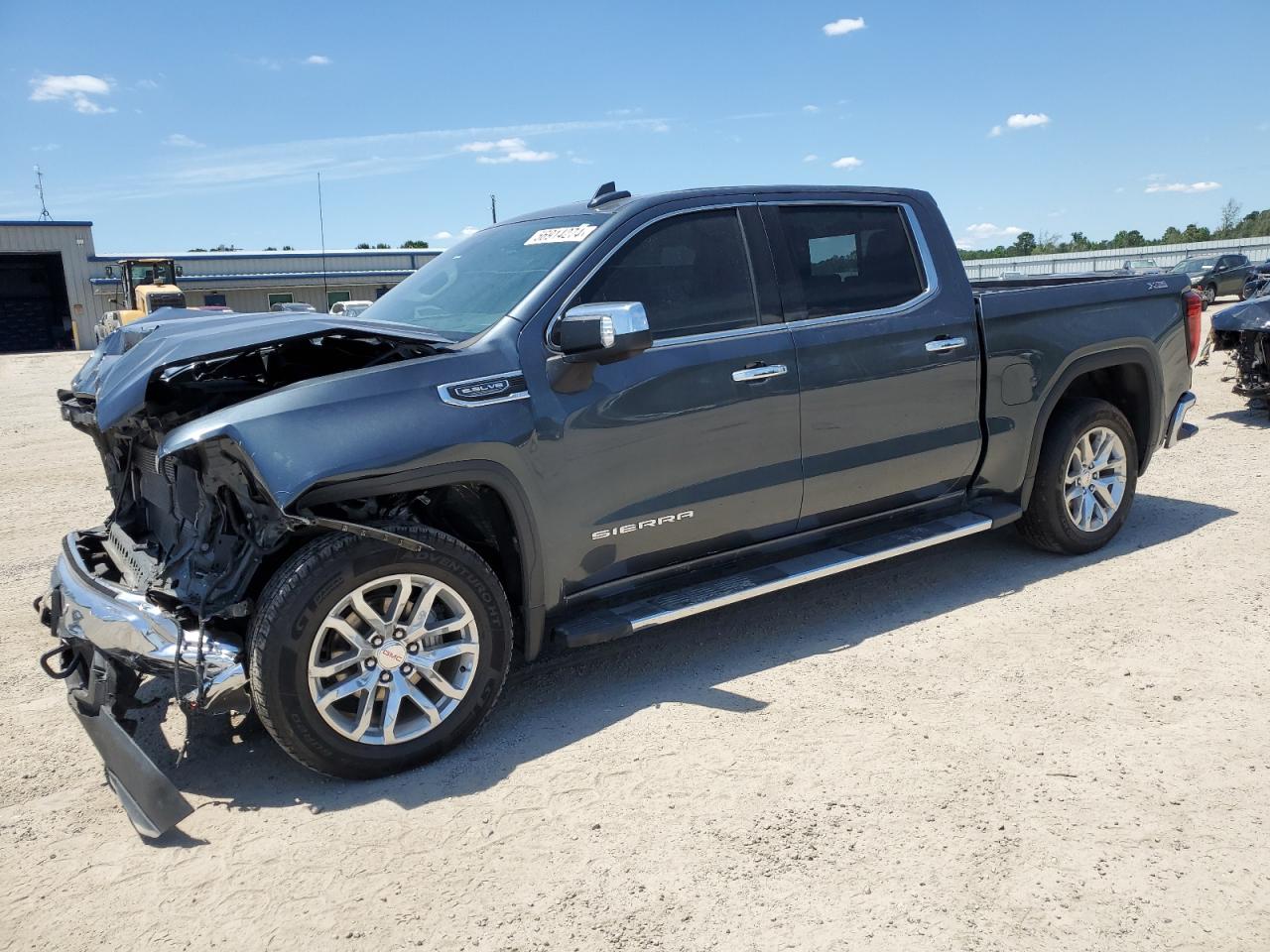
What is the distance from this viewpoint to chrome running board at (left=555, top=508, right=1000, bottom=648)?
3789 millimetres

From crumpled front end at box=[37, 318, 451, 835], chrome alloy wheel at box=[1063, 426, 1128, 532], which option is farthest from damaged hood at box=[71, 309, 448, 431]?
chrome alloy wheel at box=[1063, 426, 1128, 532]

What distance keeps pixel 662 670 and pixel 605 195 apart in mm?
2175

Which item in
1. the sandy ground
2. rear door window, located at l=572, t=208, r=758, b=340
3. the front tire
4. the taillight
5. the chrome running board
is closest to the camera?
the sandy ground

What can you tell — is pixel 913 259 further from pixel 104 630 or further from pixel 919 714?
pixel 104 630

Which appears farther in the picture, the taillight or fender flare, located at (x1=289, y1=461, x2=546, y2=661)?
the taillight

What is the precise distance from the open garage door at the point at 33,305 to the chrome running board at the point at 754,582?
50300mm

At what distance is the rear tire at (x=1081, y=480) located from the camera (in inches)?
207

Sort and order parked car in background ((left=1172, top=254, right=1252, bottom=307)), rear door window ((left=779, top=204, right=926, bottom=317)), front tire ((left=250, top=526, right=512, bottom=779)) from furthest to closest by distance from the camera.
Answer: parked car in background ((left=1172, top=254, right=1252, bottom=307))
rear door window ((left=779, top=204, right=926, bottom=317))
front tire ((left=250, top=526, right=512, bottom=779))

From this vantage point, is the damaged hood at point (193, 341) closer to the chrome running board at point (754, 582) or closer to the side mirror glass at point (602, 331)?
the side mirror glass at point (602, 331)

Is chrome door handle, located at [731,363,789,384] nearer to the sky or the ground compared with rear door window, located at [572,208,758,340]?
→ nearer to the ground

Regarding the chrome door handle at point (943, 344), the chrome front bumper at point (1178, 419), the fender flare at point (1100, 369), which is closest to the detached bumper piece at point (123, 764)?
the chrome door handle at point (943, 344)

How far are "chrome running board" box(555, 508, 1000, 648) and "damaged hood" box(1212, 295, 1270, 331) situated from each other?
19.3 feet

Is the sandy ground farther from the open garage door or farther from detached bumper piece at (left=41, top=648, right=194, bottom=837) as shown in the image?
the open garage door

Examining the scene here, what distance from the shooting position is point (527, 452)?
3582mm
